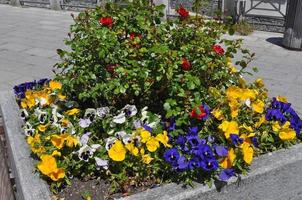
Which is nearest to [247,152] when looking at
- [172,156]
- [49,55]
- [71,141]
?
[172,156]

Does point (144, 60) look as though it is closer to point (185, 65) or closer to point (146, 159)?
point (185, 65)

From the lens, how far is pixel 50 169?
2.18 metres

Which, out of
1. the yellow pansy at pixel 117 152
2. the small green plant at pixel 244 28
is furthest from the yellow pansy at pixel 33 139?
the small green plant at pixel 244 28

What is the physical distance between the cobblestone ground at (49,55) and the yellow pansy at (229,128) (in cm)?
223

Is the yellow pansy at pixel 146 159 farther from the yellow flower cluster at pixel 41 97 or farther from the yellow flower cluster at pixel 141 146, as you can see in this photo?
the yellow flower cluster at pixel 41 97

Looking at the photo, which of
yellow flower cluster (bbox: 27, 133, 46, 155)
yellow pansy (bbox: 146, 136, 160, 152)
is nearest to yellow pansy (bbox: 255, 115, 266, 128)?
yellow pansy (bbox: 146, 136, 160, 152)

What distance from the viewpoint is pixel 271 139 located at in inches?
98.2

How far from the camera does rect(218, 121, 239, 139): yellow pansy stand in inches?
91.9

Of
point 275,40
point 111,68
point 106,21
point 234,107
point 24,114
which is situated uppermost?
point 106,21

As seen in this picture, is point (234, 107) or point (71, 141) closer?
point (71, 141)

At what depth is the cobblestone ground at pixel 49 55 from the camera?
17.2ft

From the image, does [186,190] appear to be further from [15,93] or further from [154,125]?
[15,93]

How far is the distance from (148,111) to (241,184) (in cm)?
79

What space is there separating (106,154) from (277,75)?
12.4ft
